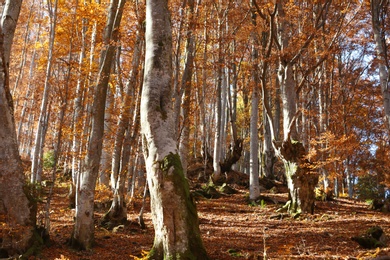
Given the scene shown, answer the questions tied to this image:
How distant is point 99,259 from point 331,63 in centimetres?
1481

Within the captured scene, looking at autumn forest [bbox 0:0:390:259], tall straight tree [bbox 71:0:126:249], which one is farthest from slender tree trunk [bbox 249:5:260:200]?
tall straight tree [bbox 71:0:126:249]

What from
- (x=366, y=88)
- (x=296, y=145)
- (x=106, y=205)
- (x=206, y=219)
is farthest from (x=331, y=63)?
(x=106, y=205)

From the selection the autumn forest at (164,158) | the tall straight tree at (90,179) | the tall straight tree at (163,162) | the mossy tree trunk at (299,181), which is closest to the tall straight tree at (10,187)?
the autumn forest at (164,158)

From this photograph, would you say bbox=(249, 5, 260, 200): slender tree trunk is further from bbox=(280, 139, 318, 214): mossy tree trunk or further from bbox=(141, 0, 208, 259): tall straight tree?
bbox=(141, 0, 208, 259): tall straight tree

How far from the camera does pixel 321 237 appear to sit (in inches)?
278

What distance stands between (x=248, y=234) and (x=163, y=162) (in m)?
4.24

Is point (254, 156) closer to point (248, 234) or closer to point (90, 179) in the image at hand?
point (248, 234)

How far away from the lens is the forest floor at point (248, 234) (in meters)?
5.34

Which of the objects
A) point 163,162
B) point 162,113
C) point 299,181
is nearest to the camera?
point 163,162

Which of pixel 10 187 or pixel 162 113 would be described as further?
pixel 10 187

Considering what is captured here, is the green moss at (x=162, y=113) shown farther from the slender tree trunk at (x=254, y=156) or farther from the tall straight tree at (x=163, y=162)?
the slender tree trunk at (x=254, y=156)

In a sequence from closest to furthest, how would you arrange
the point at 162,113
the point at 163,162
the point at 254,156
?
the point at 163,162 → the point at 162,113 → the point at 254,156

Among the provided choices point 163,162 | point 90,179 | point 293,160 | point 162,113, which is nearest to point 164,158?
point 163,162

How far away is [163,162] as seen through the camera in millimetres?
4074
